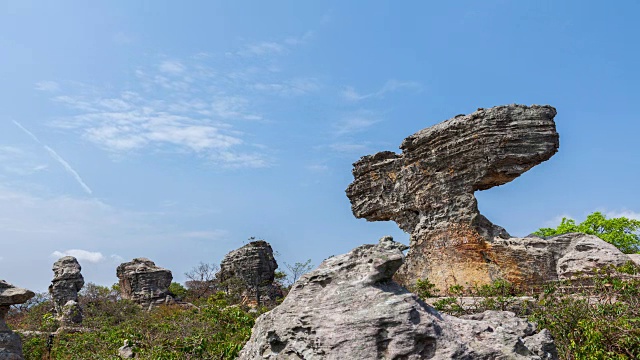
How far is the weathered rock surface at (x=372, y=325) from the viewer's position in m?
3.78

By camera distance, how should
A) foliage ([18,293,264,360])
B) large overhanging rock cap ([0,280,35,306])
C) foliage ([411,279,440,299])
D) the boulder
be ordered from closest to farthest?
foliage ([18,293,264,360])
large overhanging rock cap ([0,280,35,306])
foliage ([411,279,440,299])
the boulder

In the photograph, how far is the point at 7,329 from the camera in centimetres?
1109

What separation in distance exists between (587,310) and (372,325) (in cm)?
633

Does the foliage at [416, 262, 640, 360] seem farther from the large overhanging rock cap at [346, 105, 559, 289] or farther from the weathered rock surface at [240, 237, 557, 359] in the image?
the weathered rock surface at [240, 237, 557, 359]

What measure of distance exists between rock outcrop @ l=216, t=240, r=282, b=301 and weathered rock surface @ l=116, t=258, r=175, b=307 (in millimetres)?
4646

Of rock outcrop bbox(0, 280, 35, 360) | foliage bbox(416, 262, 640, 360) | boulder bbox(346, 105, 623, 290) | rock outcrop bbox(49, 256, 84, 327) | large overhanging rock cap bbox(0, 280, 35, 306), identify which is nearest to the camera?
foliage bbox(416, 262, 640, 360)

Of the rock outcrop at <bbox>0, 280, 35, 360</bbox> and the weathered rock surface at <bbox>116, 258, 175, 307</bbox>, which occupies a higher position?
the weathered rock surface at <bbox>116, 258, 175, 307</bbox>

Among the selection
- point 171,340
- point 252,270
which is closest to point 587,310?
point 171,340

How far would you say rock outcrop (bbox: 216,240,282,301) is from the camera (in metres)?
32.3

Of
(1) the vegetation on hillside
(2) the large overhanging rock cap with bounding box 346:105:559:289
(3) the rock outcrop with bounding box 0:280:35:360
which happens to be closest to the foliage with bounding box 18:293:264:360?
(1) the vegetation on hillside

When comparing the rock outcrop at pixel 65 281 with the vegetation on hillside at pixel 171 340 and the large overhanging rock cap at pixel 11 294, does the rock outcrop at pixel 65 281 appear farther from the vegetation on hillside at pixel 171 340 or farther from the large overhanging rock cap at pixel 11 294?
the large overhanging rock cap at pixel 11 294

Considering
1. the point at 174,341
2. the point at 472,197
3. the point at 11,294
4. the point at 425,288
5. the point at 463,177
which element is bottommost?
the point at 174,341

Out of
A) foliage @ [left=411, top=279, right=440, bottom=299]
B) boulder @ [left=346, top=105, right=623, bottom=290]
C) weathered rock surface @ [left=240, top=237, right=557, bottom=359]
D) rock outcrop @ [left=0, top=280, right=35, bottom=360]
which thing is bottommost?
weathered rock surface @ [left=240, top=237, right=557, bottom=359]

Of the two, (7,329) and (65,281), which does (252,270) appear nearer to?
(65,281)
